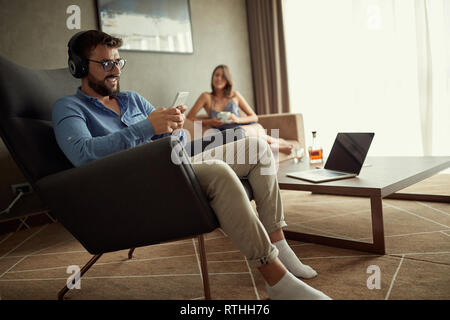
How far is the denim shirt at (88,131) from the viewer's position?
1.21 meters

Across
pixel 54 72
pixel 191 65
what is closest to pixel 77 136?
pixel 54 72

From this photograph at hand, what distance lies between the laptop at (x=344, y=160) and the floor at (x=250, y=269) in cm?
32

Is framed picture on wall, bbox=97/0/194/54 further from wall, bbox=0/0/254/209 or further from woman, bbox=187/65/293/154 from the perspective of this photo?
woman, bbox=187/65/293/154

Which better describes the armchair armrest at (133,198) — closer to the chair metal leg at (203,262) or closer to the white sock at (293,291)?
the chair metal leg at (203,262)

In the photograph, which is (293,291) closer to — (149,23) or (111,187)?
(111,187)

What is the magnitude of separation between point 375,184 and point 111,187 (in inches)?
40.0

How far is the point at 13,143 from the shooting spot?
121 centimetres

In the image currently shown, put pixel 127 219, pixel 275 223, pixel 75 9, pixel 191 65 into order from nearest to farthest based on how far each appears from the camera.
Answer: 1. pixel 127 219
2. pixel 275 223
3. pixel 75 9
4. pixel 191 65

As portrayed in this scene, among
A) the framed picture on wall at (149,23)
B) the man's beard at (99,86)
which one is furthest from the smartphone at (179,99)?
the framed picture on wall at (149,23)

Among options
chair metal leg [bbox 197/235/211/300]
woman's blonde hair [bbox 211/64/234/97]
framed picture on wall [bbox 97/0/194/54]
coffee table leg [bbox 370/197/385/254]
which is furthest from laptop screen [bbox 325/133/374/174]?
framed picture on wall [bbox 97/0/194/54]

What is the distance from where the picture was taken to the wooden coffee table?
1.46 meters

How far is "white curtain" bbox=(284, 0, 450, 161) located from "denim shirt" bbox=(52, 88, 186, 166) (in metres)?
2.98
